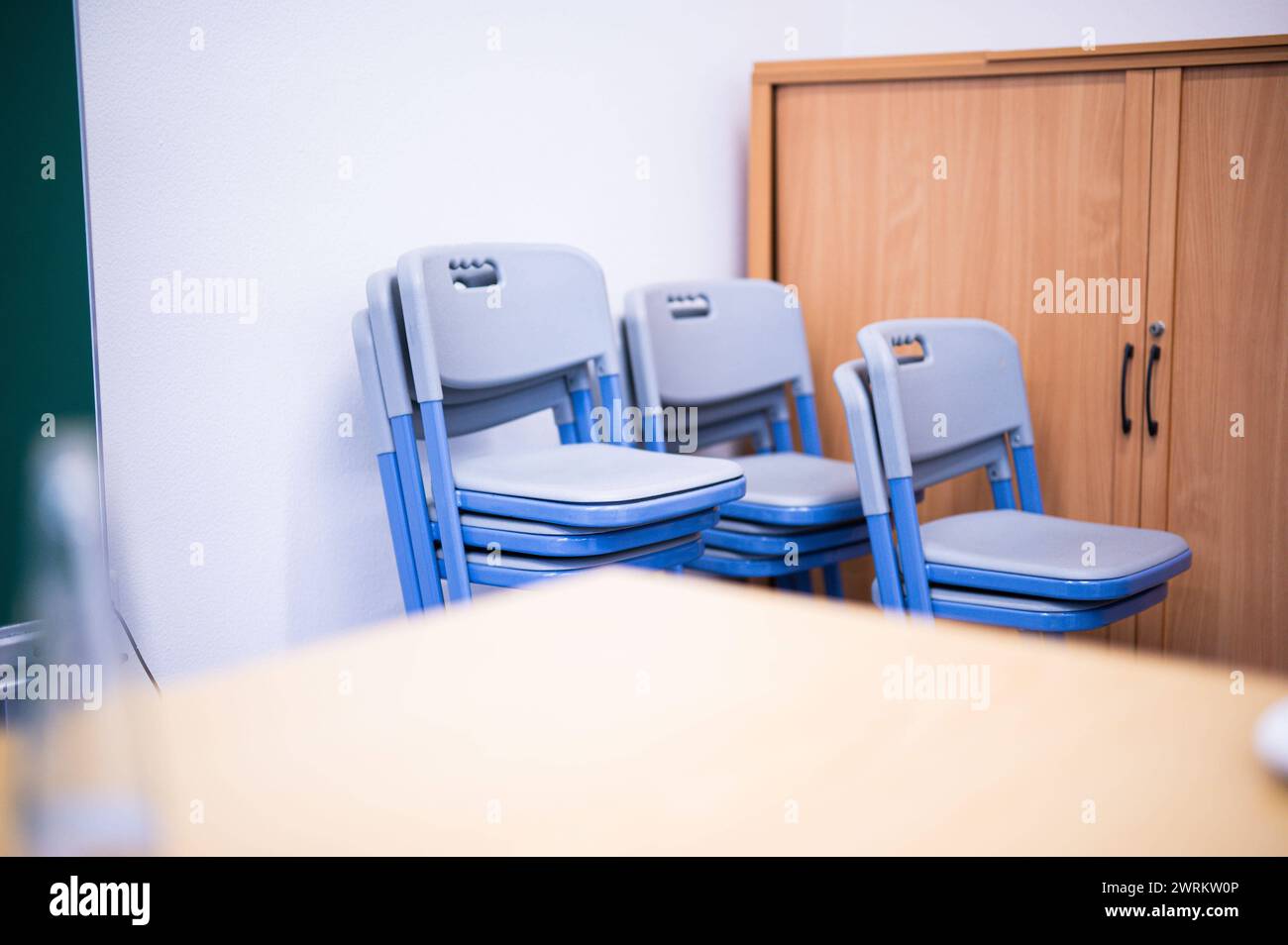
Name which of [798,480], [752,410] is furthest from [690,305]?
[798,480]

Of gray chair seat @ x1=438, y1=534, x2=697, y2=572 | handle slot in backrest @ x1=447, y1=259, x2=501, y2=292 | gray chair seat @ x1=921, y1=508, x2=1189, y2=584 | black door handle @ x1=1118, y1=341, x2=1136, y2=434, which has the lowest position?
gray chair seat @ x1=921, y1=508, x2=1189, y2=584

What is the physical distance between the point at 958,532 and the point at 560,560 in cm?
76

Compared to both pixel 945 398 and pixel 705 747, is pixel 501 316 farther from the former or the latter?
pixel 705 747

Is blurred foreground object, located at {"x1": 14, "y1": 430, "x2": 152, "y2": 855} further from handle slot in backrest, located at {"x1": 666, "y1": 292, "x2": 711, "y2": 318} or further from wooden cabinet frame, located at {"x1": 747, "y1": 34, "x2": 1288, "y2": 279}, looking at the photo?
wooden cabinet frame, located at {"x1": 747, "y1": 34, "x2": 1288, "y2": 279}

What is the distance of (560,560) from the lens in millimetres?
2068

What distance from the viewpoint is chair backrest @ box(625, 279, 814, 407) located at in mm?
2648

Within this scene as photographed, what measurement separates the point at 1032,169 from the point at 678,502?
1.33 m

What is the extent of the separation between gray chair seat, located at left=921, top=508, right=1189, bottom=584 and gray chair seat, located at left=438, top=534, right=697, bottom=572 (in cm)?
50

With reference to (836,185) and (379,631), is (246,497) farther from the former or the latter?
(836,185)

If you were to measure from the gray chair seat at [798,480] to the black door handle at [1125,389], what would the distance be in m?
0.60

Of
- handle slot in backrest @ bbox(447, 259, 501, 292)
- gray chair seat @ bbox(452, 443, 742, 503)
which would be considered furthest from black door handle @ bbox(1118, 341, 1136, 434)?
handle slot in backrest @ bbox(447, 259, 501, 292)

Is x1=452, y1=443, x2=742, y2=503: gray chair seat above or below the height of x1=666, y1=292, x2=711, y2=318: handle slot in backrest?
below

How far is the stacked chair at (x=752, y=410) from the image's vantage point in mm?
2541

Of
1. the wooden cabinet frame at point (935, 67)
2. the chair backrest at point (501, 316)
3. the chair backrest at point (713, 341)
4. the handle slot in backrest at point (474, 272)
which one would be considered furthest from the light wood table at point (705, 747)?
the wooden cabinet frame at point (935, 67)
